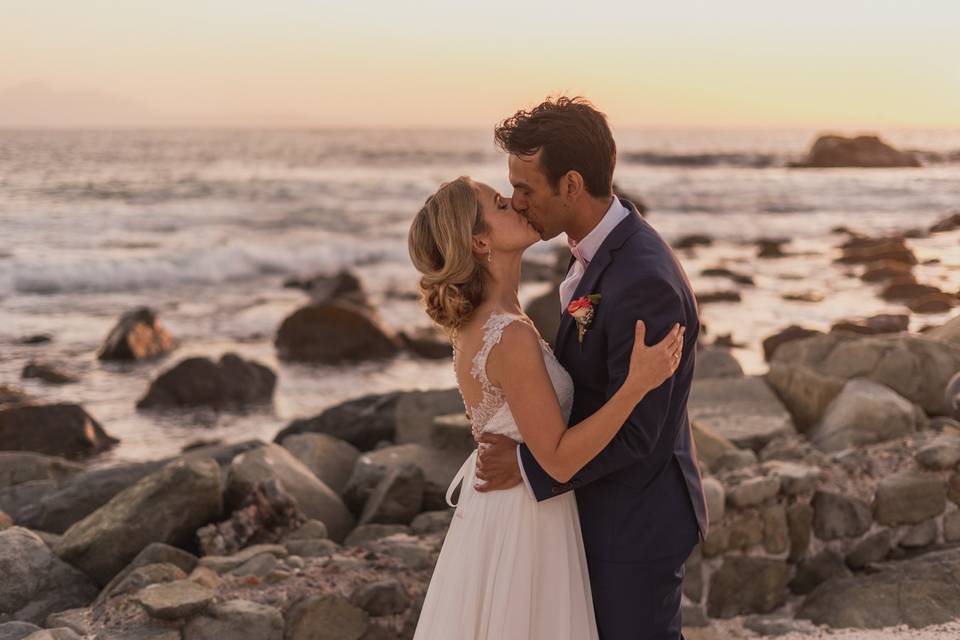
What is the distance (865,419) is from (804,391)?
93cm

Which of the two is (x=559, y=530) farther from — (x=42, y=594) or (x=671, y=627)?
(x=42, y=594)

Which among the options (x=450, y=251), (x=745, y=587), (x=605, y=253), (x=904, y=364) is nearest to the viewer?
(x=605, y=253)

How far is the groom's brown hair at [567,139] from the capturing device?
3.17 metres

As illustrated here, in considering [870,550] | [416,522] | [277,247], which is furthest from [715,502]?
[277,247]

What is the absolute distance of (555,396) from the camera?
10.4 feet

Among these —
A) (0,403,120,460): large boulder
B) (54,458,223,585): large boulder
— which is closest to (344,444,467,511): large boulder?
(54,458,223,585): large boulder

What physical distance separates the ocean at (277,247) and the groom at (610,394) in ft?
26.6

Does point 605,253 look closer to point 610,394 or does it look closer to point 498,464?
point 610,394

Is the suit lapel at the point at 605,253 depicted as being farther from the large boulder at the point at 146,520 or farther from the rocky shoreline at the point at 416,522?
the large boulder at the point at 146,520

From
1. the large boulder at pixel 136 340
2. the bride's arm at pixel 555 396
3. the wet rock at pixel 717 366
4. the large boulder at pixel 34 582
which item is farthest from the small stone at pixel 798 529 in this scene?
the large boulder at pixel 136 340

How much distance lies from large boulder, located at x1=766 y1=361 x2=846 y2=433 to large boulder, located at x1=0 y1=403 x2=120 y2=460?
21.5ft

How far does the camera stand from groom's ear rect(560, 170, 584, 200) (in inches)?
126

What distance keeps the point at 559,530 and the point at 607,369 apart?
546 millimetres

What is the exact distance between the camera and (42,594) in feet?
17.8
